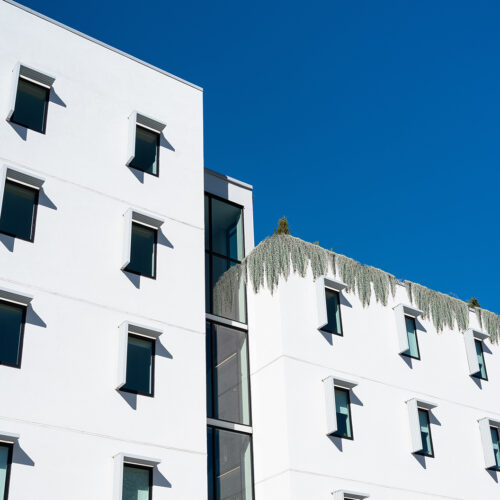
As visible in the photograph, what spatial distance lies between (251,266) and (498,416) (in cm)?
833

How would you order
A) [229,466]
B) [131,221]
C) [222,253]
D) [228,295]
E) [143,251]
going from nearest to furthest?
[131,221], [229,466], [143,251], [228,295], [222,253]

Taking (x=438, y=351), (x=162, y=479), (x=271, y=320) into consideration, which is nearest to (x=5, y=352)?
(x=162, y=479)

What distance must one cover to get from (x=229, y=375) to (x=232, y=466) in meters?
2.08

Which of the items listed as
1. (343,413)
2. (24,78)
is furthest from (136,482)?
(24,78)

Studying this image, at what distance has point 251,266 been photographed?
19.4 meters

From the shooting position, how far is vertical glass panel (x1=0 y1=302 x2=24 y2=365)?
46.9 ft

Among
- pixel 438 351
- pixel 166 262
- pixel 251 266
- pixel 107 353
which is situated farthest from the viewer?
pixel 438 351

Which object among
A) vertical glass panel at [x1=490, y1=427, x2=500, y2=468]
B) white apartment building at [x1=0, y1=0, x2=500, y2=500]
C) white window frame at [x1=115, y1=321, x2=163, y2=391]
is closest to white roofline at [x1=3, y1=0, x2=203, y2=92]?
white apartment building at [x1=0, y1=0, x2=500, y2=500]

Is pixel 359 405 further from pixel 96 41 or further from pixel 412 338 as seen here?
pixel 96 41

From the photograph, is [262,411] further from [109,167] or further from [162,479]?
[109,167]

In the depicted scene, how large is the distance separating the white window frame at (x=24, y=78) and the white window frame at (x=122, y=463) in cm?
725

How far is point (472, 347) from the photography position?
22.2m

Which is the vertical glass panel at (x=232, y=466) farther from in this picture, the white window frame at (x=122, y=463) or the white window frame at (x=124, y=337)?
the white window frame at (x=124, y=337)

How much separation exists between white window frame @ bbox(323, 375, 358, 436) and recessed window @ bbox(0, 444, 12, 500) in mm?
7032
